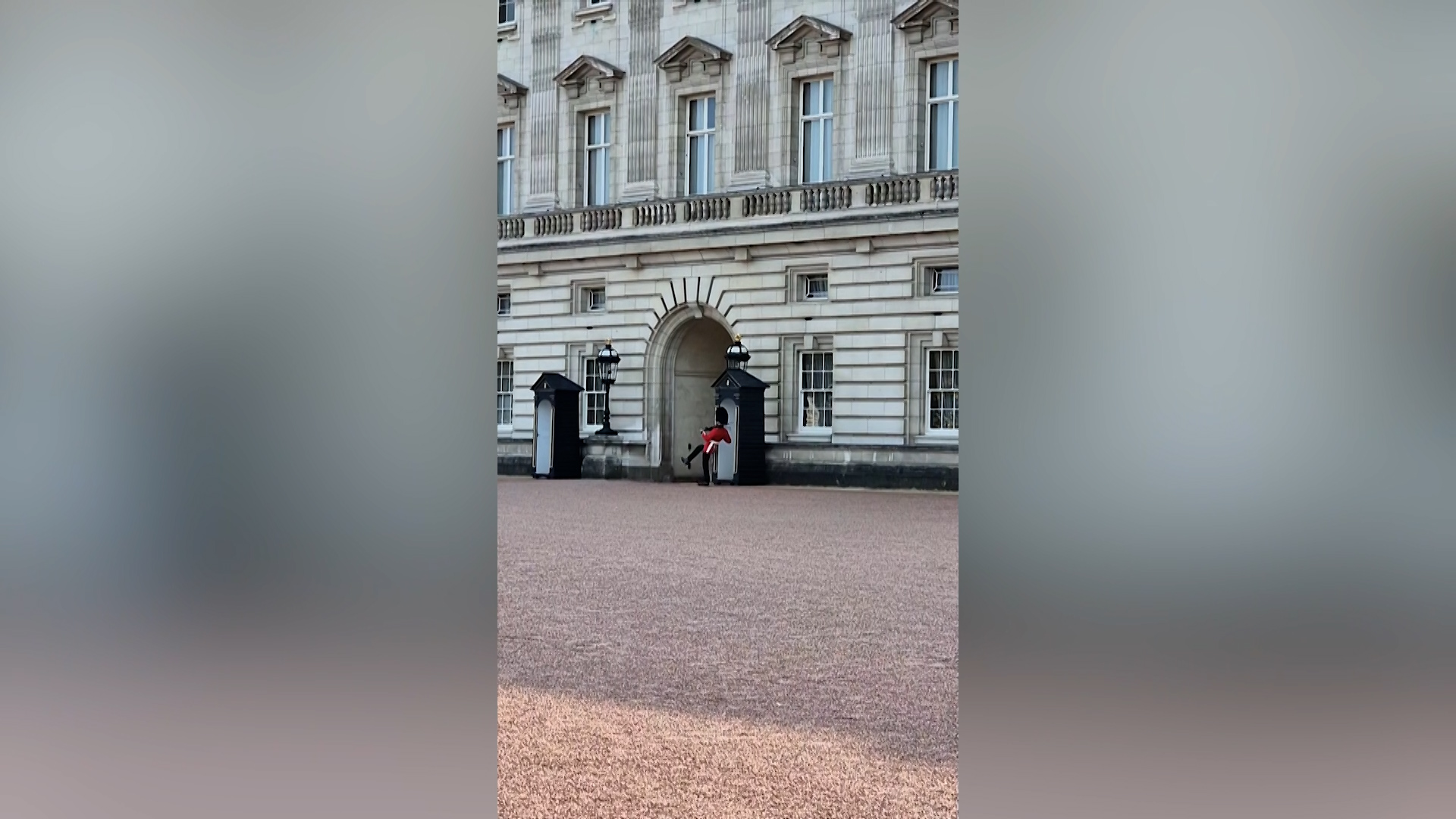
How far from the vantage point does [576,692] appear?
6574mm

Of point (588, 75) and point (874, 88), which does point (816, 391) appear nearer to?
point (874, 88)

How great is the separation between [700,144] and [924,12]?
16.8 ft

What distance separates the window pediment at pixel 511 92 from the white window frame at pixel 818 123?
6736mm

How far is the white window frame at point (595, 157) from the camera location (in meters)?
29.4

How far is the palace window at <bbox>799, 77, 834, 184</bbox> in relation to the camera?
26.1 meters

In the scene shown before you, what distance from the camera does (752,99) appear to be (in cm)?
2673

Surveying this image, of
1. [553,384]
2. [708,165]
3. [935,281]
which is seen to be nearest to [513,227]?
[553,384]

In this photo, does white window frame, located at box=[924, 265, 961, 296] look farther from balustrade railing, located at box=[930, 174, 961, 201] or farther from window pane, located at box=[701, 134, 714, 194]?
window pane, located at box=[701, 134, 714, 194]
